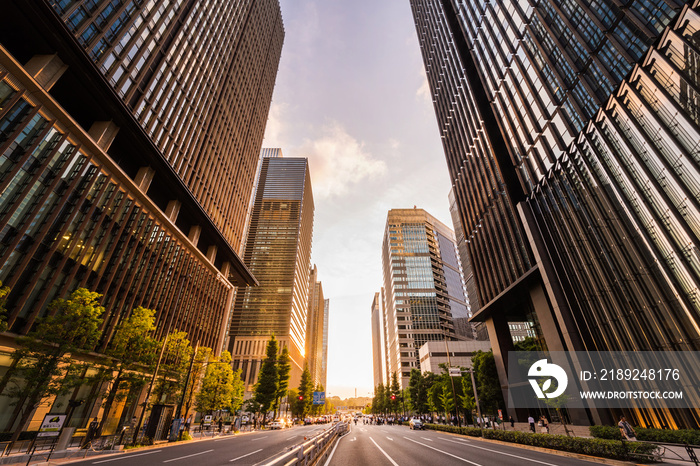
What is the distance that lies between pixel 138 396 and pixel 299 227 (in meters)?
95.2

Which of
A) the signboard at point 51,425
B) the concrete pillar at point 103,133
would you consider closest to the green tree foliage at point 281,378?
the concrete pillar at point 103,133

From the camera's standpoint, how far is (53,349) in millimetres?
17703

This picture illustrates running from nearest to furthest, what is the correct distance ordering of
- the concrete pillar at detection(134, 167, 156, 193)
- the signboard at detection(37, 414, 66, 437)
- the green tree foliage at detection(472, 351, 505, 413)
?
the signboard at detection(37, 414, 66, 437), the concrete pillar at detection(134, 167, 156, 193), the green tree foliage at detection(472, 351, 505, 413)

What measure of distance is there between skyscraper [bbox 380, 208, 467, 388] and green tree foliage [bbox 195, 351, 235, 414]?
7790 centimetres

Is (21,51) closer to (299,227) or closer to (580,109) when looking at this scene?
(580,109)

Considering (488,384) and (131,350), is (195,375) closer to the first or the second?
(131,350)

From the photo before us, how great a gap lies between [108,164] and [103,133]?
361 cm

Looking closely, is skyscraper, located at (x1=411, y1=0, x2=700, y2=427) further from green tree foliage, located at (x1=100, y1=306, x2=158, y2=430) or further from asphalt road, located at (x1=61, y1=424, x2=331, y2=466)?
green tree foliage, located at (x1=100, y1=306, x2=158, y2=430)

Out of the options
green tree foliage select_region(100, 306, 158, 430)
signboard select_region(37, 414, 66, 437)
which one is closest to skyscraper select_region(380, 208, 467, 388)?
green tree foliage select_region(100, 306, 158, 430)

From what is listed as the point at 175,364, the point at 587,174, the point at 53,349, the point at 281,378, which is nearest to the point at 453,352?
the point at 281,378

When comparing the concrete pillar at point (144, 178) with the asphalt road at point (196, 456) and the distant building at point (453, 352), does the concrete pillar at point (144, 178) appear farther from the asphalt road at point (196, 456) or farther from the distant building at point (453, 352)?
the distant building at point (453, 352)

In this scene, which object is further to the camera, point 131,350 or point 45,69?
point 131,350

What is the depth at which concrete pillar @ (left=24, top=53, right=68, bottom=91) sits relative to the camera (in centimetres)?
2252

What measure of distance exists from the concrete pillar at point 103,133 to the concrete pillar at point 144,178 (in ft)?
18.0
